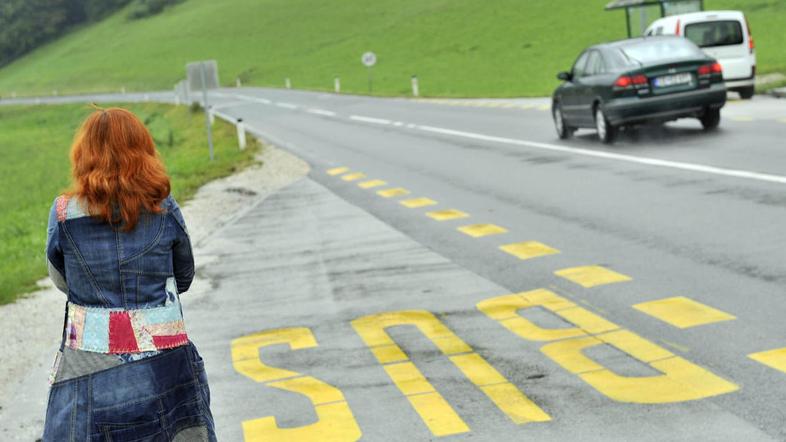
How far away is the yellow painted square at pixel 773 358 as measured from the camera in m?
5.91

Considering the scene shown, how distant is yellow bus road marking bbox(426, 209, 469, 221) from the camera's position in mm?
13125

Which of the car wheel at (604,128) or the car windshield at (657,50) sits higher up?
the car windshield at (657,50)

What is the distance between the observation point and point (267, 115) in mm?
42500

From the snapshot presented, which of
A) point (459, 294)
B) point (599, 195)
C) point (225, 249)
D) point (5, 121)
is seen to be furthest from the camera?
point (5, 121)

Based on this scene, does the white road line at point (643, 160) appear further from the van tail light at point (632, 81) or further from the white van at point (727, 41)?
the white van at point (727, 41)

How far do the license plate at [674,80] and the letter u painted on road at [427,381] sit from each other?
11.6m

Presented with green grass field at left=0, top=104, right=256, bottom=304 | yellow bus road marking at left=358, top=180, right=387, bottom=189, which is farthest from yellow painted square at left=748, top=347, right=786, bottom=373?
yellow bus road marking at left=358, top=180, right=387, bottom=189

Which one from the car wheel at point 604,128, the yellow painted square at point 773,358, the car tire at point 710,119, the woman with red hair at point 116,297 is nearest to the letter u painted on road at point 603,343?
the yellow painted square at point 773,358

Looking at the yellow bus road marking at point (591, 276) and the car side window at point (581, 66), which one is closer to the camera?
the yellow bus road marking at point (591, 276)

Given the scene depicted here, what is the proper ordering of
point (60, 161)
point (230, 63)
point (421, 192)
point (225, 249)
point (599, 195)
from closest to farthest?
point (225, 249)
point (599, 195)
point (421, 192)
point (60, 161)
point (230, 63)

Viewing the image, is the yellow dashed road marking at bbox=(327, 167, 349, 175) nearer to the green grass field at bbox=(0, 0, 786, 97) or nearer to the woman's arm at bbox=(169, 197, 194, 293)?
the woman's arm at bbox=(169, 197, 194, 293)

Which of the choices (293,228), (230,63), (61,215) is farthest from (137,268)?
(230,63)

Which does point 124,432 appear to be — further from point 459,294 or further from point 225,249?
point 225,249

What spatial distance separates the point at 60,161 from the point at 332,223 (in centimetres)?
2863
